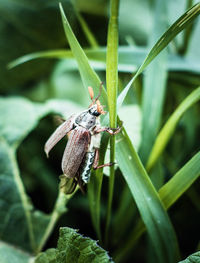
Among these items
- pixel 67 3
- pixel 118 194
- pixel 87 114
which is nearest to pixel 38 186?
pixel 118 194

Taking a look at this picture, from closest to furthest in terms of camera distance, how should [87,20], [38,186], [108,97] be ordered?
1. [108,97]
2. [38,186]
3. [87,20]

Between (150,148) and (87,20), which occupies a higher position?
(87,20)

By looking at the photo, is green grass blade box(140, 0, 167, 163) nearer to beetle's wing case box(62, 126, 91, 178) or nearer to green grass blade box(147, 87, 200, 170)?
green grass blade box(147, 87, 200, 170)

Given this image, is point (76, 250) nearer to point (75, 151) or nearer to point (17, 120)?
point (75, 151)

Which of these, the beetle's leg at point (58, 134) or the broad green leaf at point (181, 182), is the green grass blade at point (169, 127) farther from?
the beetle's leg at point (58, 134)

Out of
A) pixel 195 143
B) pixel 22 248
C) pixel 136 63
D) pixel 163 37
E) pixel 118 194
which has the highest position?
pixel 136 63

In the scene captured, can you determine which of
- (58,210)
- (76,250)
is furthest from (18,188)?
(76,250)

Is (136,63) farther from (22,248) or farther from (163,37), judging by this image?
(22,248)
